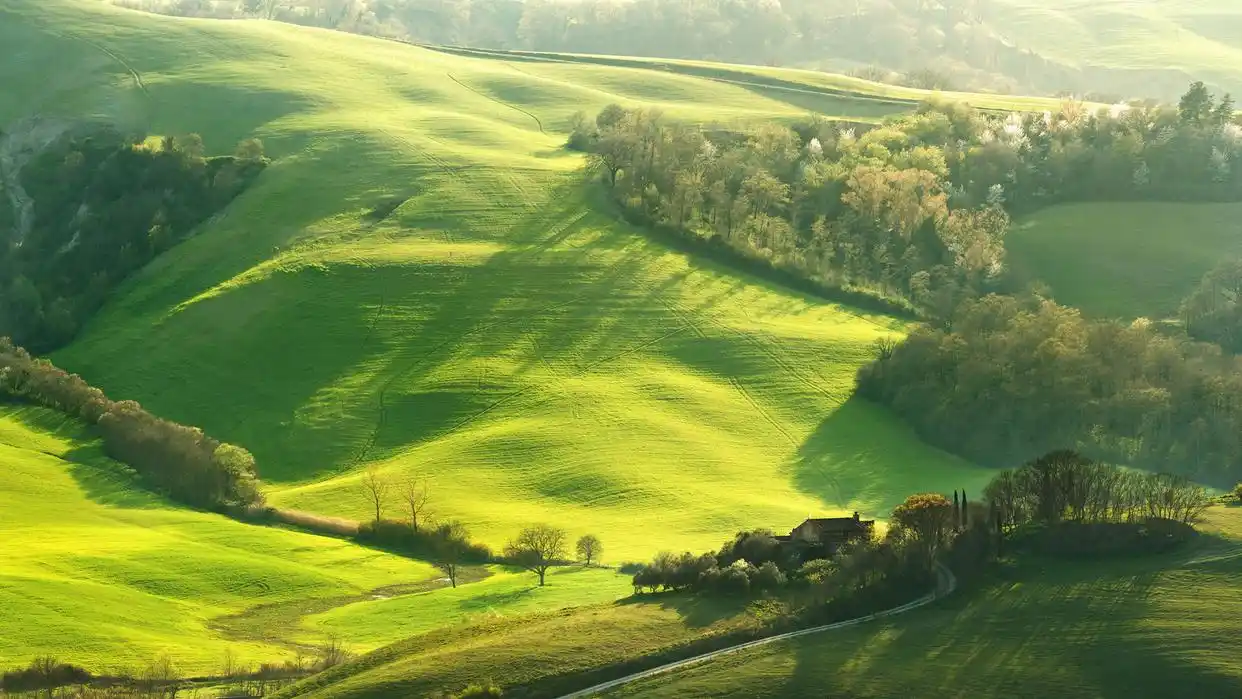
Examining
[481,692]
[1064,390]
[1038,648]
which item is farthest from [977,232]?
[481,692]

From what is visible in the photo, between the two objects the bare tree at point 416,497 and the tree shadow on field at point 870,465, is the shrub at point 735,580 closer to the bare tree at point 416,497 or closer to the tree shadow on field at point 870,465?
the tree shadow on field at point 870,465

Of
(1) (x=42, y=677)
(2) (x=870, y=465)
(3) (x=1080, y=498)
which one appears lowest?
(1) (x=42, y=677)

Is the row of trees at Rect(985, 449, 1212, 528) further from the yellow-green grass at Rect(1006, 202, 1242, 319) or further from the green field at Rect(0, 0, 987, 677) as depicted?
the yellow-green grass at Rect(1006, 202, 1242, 319)

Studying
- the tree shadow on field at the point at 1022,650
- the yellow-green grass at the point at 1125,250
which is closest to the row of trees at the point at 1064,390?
the yellow-green grass at the point at 1125,250

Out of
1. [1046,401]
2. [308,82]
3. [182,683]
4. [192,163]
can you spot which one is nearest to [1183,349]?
[1046,401]

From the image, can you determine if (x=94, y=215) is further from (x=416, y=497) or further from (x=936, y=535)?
(x=936, y=535)

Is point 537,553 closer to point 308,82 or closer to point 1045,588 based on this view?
point 1045,588

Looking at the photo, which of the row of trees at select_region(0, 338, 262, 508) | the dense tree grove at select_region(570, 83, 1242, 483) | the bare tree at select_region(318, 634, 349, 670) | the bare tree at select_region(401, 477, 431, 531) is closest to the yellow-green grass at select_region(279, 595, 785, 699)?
the bare tree at select_region(318, 634, 349, 670)
